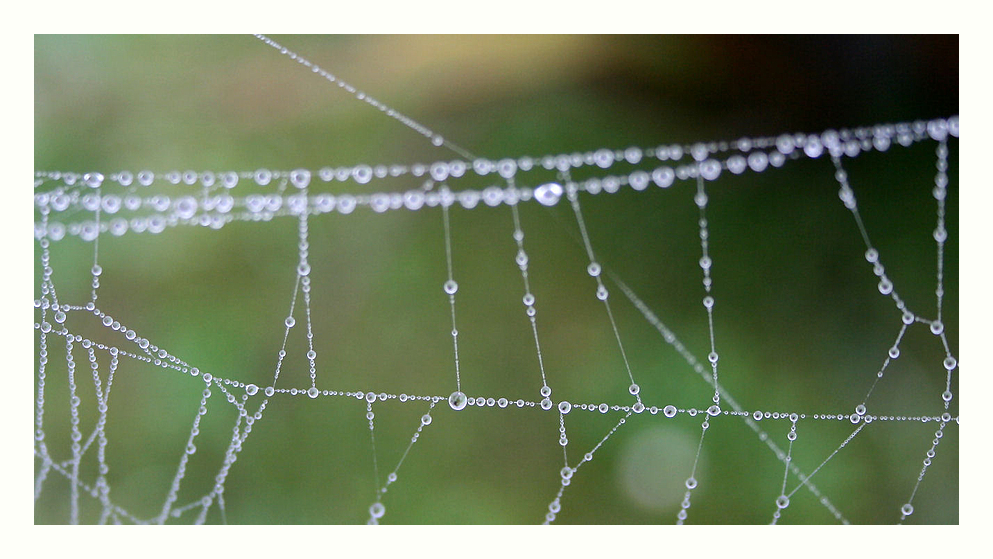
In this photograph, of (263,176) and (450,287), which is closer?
(450,287)

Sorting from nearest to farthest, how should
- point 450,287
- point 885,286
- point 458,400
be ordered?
1. point 450,287
2. point 458,400
3. point 885,286

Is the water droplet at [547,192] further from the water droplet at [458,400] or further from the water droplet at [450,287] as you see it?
the water droplet at [458,400]

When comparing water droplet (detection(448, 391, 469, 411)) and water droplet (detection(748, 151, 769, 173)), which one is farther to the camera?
water droplet (detection(748, 151, 769, 173))

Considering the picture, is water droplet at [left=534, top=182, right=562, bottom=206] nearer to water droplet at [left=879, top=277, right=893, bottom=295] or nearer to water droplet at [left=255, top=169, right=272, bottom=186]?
water droplet at [left=255, top=169, right=272, bottom=186]

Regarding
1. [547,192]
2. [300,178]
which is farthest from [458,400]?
[300,178]

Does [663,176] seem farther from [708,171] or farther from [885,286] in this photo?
[885,286]

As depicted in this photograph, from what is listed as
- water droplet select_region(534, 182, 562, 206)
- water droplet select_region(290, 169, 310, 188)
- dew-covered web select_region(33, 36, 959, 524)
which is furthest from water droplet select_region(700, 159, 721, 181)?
water droplet select_region(290, 169, 310, 188)

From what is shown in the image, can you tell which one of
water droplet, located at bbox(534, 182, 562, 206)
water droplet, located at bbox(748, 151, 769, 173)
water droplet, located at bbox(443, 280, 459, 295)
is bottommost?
water droplet, located at bbox(443, 280, 459, 295)

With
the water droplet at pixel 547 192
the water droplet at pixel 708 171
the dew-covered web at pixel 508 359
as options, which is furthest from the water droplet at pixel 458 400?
the water droplet at pixel 708 171
